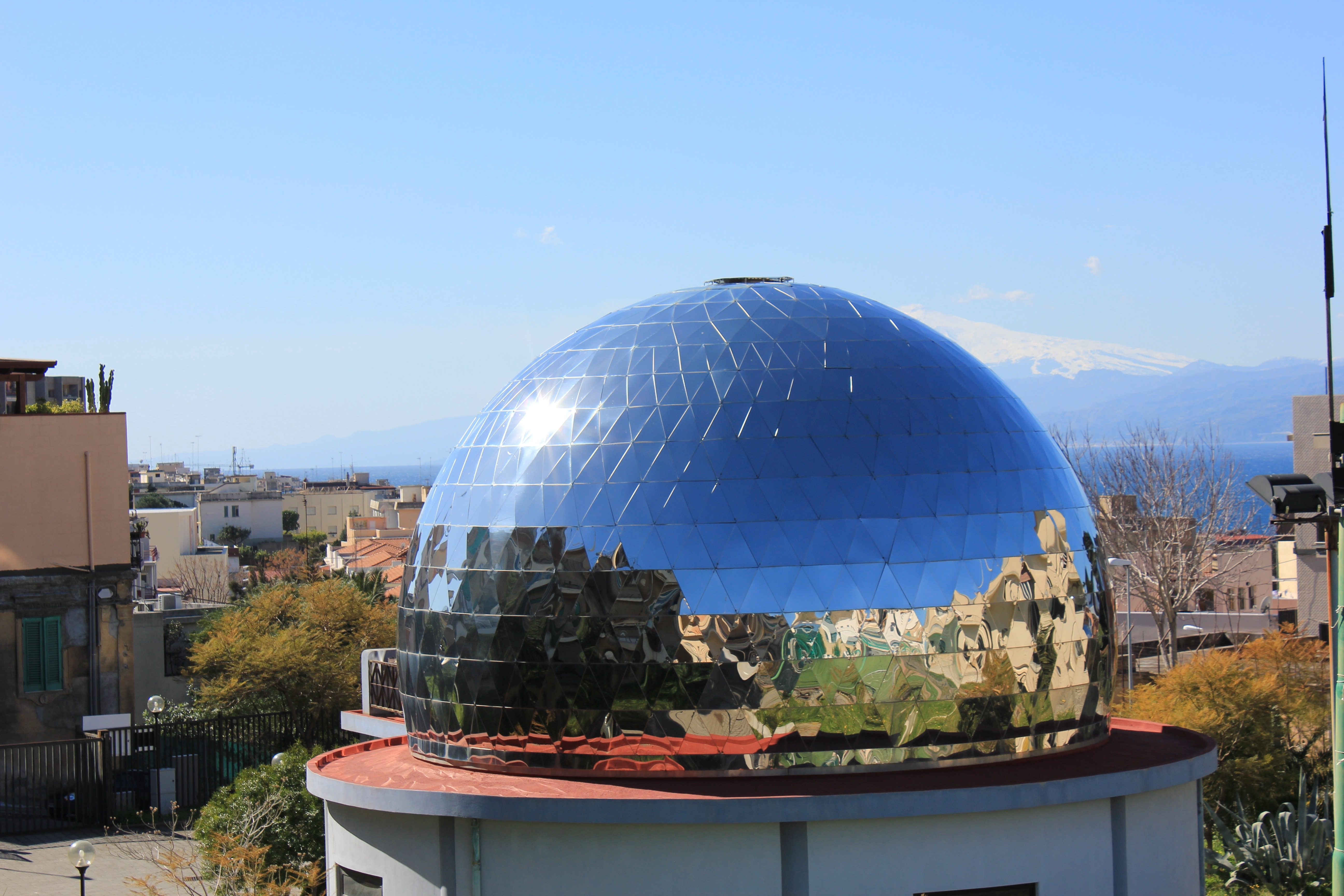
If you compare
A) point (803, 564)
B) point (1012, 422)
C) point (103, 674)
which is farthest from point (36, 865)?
point (1012, 422)

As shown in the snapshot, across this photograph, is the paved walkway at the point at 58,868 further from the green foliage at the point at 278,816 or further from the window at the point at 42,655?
the window at the point at 42,655

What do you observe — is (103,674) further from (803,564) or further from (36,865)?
(803,564)

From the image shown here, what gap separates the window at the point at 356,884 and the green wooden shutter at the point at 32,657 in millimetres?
25514

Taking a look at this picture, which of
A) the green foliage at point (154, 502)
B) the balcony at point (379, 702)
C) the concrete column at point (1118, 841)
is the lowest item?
the concrete column at point (1118, 841)

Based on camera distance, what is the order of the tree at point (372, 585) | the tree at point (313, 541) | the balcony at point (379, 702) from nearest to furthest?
the balcony at point (379, 702) < the tree at point (372, 585) < the tree at point (313, 541)

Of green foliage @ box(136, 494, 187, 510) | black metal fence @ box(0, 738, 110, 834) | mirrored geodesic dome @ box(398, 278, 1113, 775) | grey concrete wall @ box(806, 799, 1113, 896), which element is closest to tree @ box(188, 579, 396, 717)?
black metal fence @ box(0, 738, 110, 834)

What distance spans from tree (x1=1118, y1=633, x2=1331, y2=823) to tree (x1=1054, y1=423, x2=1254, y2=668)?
652 inches

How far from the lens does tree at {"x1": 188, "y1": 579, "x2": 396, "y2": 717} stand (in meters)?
44.7

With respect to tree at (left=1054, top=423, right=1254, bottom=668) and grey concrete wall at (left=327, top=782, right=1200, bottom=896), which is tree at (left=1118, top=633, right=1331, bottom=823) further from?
tree at (left=1054, top=423, right=1254, bottom=668)

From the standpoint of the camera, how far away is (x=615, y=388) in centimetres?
1995

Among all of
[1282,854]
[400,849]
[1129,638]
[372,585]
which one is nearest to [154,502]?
[372,585]

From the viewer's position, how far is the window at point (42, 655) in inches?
1623

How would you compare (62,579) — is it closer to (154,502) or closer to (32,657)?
(32,657)

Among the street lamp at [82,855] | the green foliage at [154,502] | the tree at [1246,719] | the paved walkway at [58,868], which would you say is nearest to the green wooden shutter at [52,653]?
the paved walkway at [58,868]
